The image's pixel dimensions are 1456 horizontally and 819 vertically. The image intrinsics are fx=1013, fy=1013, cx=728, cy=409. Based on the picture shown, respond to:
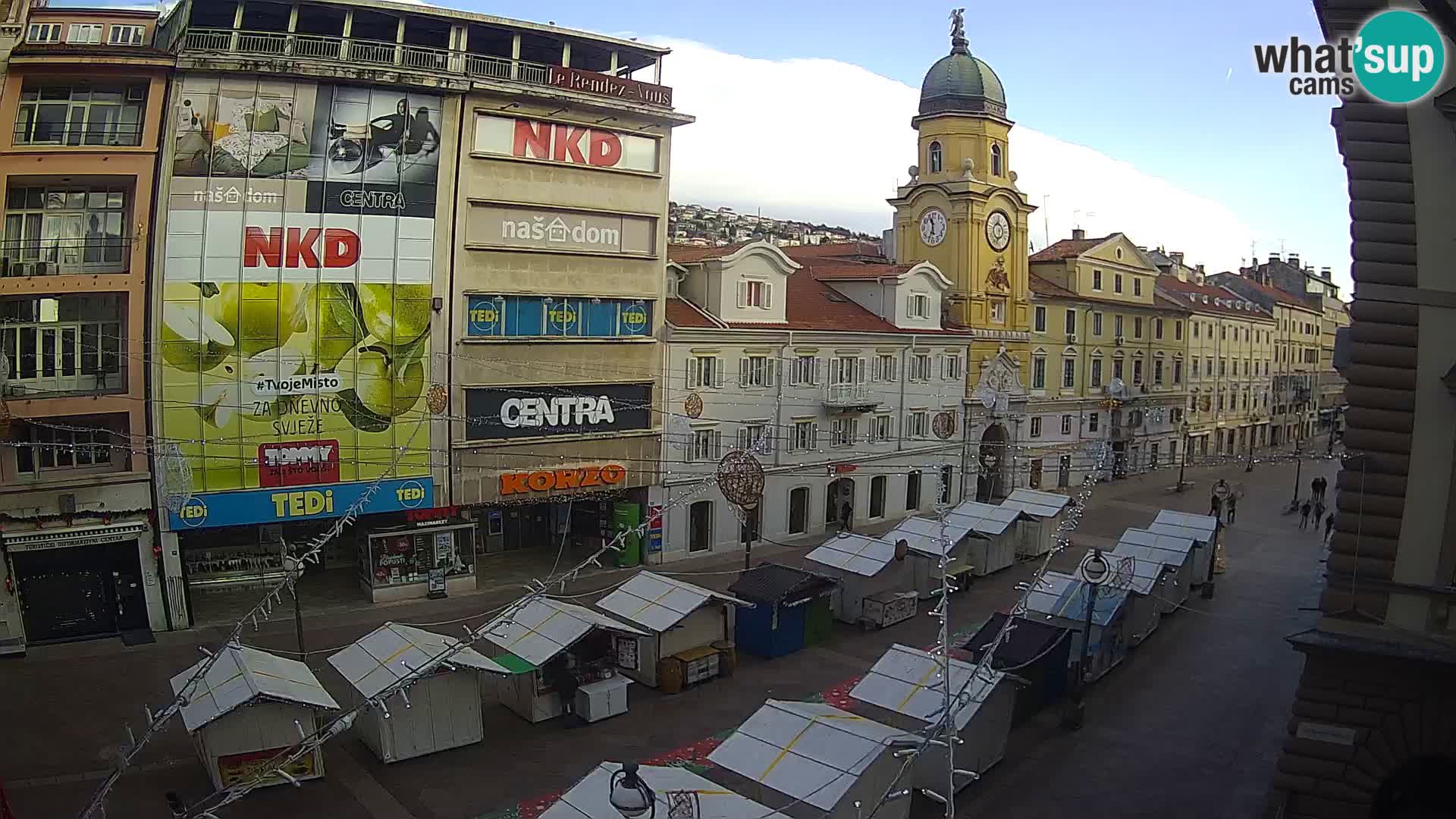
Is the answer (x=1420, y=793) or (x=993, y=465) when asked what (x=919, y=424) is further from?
(x=1420, y=793)

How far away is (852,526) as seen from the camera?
43656mm

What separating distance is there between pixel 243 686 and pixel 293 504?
12071 millimetres

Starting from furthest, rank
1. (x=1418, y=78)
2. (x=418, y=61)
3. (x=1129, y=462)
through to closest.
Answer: (x=1129, y=462) → (x=418, y=61) → (x=1418, y=78)

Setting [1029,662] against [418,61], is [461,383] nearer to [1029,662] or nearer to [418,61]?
[418,61]

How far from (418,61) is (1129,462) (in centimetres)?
4645

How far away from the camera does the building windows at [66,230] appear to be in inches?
1059

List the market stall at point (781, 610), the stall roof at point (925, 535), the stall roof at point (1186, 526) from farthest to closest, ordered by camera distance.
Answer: the stall roof at point (1186, 526) → the stall roof at point (925, 535) → the market stall at point (781, 610)

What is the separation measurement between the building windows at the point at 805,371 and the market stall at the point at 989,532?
27.0ft

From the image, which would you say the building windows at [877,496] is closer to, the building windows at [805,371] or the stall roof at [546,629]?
the building windows at [805,371]

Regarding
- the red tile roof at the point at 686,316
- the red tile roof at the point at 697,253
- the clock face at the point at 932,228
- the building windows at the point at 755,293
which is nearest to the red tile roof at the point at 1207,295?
the clock face at the point at 932,228

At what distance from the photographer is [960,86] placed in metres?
49.5

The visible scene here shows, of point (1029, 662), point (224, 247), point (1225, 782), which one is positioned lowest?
point (1225, 782)

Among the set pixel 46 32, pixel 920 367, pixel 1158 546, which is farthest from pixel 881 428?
pixel 46 32

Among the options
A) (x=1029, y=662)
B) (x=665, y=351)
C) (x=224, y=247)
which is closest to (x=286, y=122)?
(x=224, y=247)
